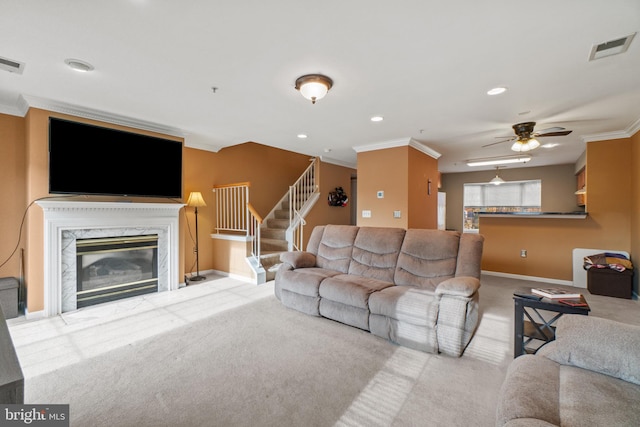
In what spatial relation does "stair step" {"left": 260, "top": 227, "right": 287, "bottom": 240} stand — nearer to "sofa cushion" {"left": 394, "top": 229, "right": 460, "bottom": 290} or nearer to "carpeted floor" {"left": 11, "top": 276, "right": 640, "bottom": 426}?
"carpeted floor" {"left": 11, "top": 276, "right": 640, "bottom": 426}

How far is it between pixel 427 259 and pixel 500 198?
700 centimetres

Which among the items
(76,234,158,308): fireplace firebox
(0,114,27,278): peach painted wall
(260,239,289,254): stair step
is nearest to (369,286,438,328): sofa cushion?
(260,239,289,254): stair step

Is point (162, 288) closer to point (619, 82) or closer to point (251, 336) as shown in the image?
point (251, 336)

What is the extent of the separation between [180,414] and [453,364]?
6.66 ft

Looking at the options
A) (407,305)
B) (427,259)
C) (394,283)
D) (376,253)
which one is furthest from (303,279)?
(427,259)

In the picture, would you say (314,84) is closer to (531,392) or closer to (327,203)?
(531,392)

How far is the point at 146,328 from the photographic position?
3.02 m

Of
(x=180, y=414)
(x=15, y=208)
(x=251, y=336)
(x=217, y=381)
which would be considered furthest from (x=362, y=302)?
(x=15, y=208)

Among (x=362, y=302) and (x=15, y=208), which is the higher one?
(x=15, y=208)

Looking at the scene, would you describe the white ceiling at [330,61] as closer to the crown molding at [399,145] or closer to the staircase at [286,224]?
the crown molding at [399,145]

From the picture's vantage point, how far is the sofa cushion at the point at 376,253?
10.9 feet

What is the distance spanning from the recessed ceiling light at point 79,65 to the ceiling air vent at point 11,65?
416 mm

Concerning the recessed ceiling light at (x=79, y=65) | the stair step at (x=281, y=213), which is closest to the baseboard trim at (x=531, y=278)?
the stair step at (x=281, y=213)

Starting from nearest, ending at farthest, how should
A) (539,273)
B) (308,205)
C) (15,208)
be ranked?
(15,208), (539,273), (308,205)
